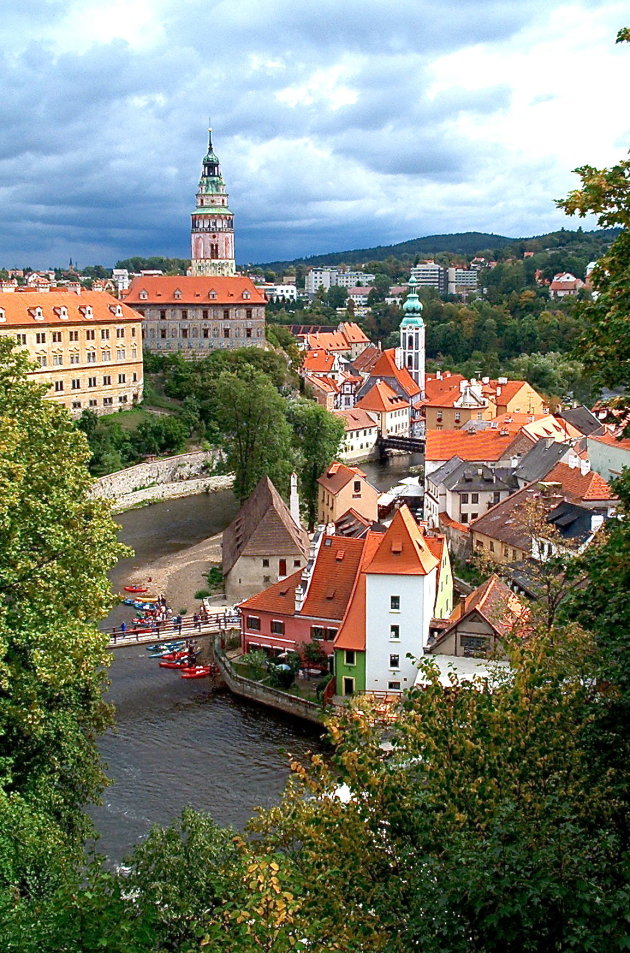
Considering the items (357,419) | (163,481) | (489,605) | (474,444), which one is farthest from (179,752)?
(357,419)

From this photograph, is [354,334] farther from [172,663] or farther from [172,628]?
[172,663]

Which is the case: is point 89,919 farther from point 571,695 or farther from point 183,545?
point 183,545

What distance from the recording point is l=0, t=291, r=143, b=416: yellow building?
56.9 meters

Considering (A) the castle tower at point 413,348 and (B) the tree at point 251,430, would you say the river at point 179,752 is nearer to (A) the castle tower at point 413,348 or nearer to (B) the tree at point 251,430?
(B) the tree at point 251,430

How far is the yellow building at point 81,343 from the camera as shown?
56.9m

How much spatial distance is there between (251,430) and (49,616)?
3305cm

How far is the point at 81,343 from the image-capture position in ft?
198

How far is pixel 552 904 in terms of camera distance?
844 cm

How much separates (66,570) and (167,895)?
5656mm

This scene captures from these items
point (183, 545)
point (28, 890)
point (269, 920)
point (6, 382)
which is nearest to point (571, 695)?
point (269, 920)

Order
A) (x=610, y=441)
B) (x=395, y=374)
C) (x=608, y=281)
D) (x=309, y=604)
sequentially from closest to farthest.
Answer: (x=608, y=281)
(x=309, y=604)
(x=610, y=441)
(x=395, y=374)

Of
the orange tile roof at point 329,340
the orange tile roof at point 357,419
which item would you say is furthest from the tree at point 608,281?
the orange tile roof at point 329,340

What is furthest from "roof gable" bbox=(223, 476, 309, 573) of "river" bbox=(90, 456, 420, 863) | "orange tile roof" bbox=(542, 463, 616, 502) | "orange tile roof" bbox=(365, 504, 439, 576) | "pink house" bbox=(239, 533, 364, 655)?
"orange tile roof" bbox=(542, 463, 616, 502)

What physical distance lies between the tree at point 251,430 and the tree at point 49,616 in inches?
1150
